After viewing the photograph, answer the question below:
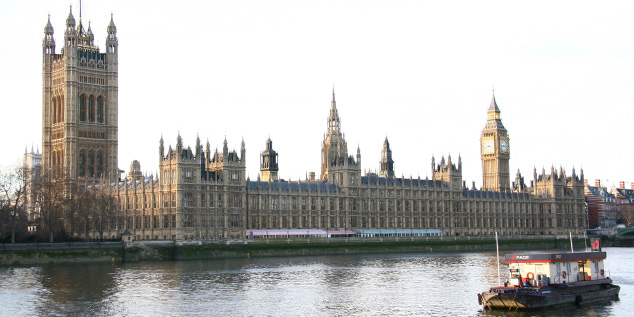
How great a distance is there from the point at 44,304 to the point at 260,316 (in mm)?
17002

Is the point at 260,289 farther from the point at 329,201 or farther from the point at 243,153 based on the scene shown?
the point at 329,201

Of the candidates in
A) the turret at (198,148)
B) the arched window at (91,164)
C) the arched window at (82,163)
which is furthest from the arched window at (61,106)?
the turret at (198,148)

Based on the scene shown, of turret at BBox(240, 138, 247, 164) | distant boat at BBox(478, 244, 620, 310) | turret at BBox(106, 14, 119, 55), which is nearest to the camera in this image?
distant boat at BBox(478, 244, 620, 310)

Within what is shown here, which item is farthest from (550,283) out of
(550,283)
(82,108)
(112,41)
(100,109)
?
(112,41)

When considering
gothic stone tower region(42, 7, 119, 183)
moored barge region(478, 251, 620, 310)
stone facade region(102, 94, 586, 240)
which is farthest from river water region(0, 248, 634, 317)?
gothic stone tower region(42, 7, 119, 183)

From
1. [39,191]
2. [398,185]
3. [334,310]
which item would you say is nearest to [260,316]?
[334,310]

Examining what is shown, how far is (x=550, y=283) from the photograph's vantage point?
59812mm

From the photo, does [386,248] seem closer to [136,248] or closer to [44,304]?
[136,248]

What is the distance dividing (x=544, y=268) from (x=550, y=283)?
3.77ft

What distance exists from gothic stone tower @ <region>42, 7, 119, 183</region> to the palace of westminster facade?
0.69 ft

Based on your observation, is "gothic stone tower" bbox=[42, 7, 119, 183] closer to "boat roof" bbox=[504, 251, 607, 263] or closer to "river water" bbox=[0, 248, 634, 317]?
"river water" bbox=[0, 248, 634, 317]

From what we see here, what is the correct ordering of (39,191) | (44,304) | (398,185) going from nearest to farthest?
(44,304) → (39,191) → (398,185)

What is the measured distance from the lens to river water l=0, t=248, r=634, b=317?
57875 millimetres

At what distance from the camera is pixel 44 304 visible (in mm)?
60531
